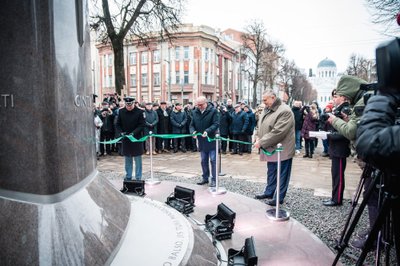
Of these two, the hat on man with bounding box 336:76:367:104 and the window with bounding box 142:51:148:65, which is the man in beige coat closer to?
the hat on man with bounding box 336:76:367:104

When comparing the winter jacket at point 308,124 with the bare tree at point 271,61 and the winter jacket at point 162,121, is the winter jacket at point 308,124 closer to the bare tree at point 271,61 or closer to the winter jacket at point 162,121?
the winter jacket at point 162,121

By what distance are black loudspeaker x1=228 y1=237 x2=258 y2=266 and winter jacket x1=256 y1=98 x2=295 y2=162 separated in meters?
2.90

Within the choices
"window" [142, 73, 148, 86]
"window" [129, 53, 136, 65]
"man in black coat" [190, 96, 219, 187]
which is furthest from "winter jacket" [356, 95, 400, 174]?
"window" [129, 53, 136, 65]

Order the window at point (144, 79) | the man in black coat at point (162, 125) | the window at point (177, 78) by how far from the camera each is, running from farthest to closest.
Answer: the window at point (144, 79)
the window at point (177, 78)
the man in black coat at point (162, 125)

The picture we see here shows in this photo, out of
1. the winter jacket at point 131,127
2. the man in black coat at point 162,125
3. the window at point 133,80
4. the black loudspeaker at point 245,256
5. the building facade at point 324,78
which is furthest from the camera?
the building facade at point 324,78

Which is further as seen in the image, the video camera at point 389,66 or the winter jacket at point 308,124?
the winter jacket at point 308,124

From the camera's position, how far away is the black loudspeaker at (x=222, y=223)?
4.05m

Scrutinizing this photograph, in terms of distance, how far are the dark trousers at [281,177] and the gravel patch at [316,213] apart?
0.30m

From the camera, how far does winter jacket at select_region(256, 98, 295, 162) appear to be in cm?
582

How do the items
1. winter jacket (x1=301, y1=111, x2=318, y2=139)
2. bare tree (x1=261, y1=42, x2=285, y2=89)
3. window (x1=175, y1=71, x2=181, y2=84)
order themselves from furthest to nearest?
1. window (x1=175, y1=71, x2=181, y2=84)
2. bare tree (x1=261, y1=42, x2=285, y2=89)
3. winter jacket (x1=301, y1=111, x2=318, y2=139)

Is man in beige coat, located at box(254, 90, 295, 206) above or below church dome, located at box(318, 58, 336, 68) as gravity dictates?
below

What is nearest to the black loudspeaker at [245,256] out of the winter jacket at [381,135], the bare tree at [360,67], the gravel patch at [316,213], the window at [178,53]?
the gravel patch at [316,213]

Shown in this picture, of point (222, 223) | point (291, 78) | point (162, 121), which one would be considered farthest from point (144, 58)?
point (222, 223)

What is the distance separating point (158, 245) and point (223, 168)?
7.24 metres
